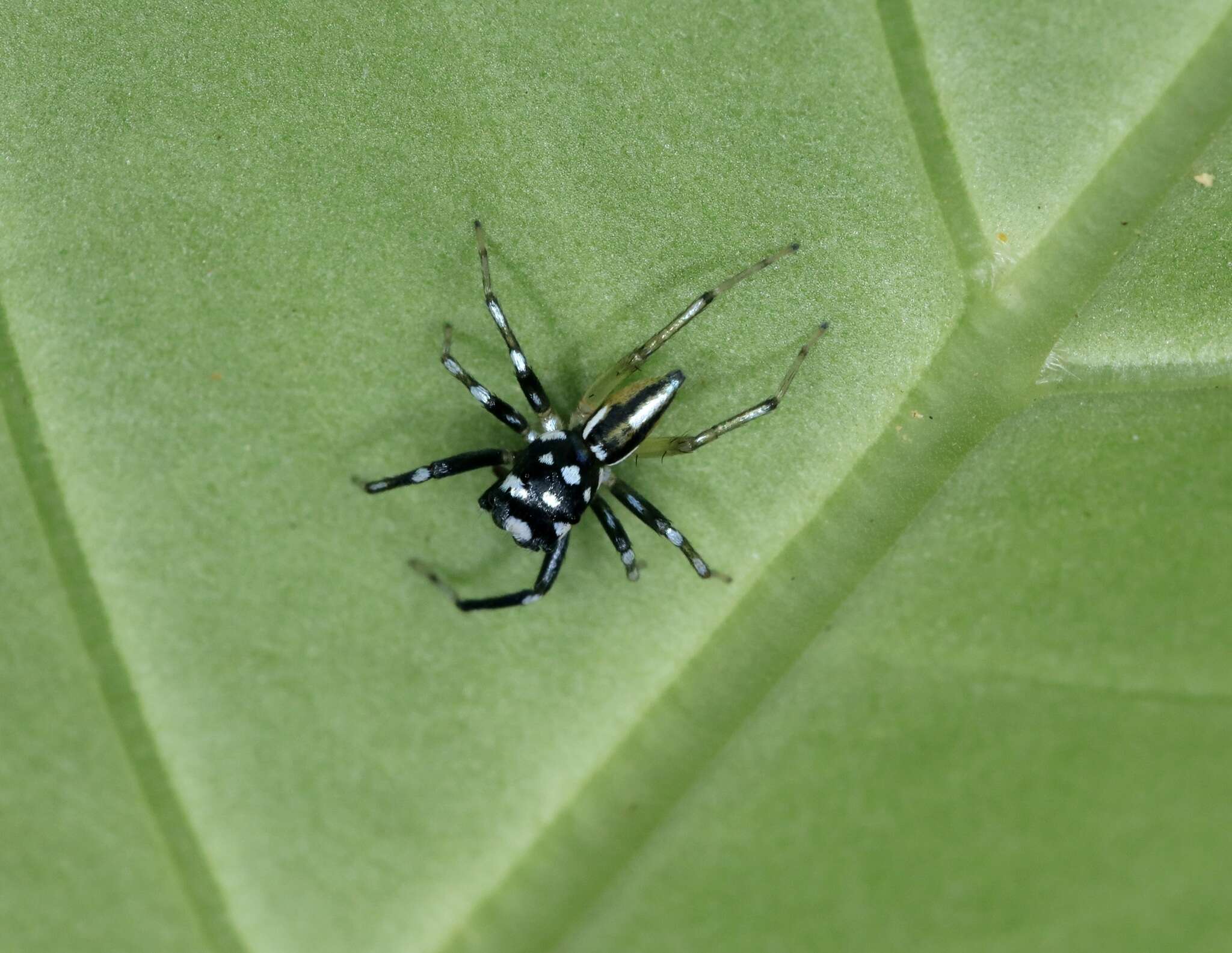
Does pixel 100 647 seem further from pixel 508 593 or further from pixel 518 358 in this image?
pixel 518 358

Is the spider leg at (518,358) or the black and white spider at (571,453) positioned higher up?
the spider leg at (518,358)

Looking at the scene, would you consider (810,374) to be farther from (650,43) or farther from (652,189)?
(650,43)

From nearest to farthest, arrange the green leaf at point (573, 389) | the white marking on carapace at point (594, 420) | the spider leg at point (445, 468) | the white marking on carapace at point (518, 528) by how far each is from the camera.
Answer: the green leaf at point (573, 389) → the spider leg at point (445, 468) → the white marking on carapace at point (518, 528) → the white marking on carapace at point (594, 420)

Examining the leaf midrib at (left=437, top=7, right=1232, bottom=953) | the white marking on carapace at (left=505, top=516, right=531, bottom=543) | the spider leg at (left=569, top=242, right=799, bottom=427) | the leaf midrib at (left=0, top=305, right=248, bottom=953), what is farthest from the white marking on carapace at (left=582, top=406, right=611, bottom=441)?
the leaf midrib at (left=0, top=305, right=248, bottom=953)

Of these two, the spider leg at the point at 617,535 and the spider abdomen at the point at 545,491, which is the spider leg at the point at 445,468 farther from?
the spider leg at the point at 617,535

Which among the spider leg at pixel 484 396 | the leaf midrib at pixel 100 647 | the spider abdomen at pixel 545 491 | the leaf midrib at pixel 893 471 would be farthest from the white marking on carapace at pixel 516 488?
the leaf midrib at pixel 100 647

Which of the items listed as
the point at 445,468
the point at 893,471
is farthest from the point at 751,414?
the point at 445,468
